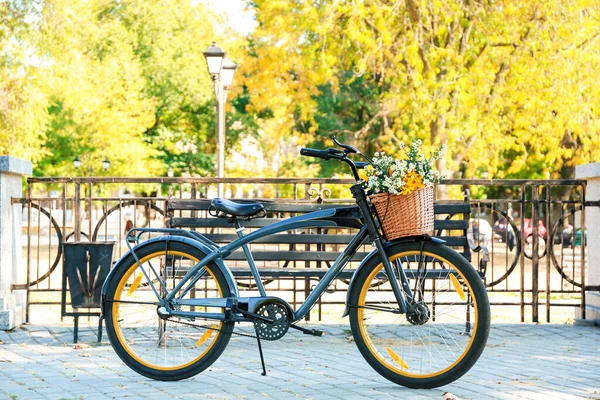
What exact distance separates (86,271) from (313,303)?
96.1 inches

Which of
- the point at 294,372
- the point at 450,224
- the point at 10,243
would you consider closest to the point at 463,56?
the point at 450,224

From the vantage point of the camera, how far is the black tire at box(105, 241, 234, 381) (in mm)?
5922

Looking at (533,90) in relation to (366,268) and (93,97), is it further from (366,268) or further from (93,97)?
(93,97)

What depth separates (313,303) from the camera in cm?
587

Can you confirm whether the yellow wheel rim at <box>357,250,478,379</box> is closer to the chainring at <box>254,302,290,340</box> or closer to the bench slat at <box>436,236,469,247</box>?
the chainring at <box>254,302,290,340</box>

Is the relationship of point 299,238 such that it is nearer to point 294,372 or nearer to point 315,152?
point 294,372

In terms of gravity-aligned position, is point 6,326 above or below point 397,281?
below

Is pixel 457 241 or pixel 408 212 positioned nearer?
pixel 408 212

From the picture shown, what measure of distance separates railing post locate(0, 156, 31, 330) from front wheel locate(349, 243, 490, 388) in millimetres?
3804

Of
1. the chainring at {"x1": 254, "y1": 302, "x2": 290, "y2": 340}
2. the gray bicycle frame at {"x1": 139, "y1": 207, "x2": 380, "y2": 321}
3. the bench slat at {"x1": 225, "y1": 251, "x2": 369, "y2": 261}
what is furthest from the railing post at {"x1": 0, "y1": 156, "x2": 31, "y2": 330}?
the chainring at {"x1": 254, "y1": 302, "x2": 290, "y2": 340}

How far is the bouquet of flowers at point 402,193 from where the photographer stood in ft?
18.5

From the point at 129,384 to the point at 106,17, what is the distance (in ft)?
144

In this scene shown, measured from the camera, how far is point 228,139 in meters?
45.7

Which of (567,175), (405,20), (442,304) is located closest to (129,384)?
(442,304)
